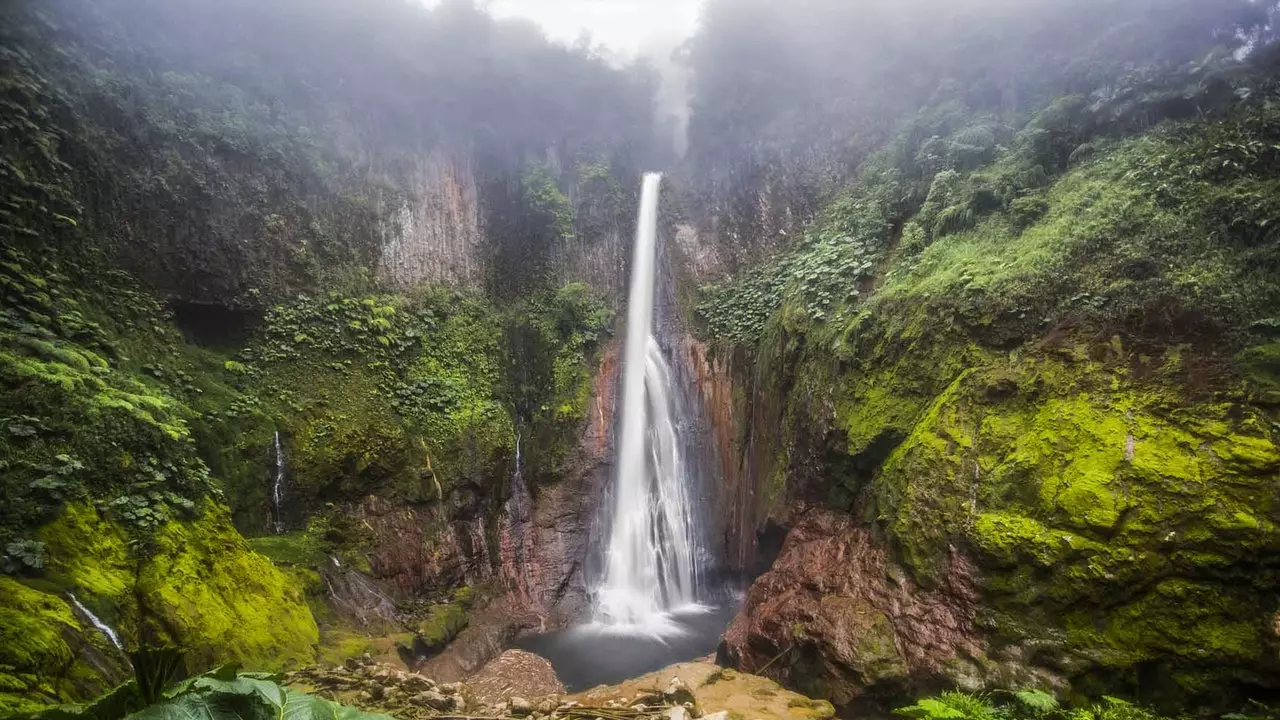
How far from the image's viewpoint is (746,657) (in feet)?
29.2

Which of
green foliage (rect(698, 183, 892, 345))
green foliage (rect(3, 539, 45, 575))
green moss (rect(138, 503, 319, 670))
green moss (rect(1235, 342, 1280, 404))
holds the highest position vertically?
green foliage (rect(698, 183, 892, 345))

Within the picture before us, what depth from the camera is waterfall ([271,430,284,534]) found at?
1050 cm

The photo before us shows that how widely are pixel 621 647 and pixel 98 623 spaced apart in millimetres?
8015

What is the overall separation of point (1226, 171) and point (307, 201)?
18.0 metres

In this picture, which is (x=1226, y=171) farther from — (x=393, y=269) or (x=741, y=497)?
(x=393, y=269)

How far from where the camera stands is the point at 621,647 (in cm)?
1109

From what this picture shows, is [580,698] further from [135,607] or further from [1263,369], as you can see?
[1263,369]

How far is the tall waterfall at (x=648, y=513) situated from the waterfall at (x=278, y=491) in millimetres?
6678

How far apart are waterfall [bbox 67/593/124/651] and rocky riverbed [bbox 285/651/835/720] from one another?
1.87 meters

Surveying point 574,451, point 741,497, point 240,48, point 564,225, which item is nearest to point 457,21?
point 240,48

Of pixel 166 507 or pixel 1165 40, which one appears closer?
pixel 166 507

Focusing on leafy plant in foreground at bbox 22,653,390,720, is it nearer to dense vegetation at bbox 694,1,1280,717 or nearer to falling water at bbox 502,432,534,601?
dense vegetation at bbox 694,1,1280,717

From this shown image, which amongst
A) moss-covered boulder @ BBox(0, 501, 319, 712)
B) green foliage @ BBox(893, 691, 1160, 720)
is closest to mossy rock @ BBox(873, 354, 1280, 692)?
green foliage @ BBox(893, 691, 1160, 720)

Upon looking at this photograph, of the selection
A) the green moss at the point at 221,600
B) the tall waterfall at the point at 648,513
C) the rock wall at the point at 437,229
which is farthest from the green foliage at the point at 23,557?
the rock wall at the point at 437,229
